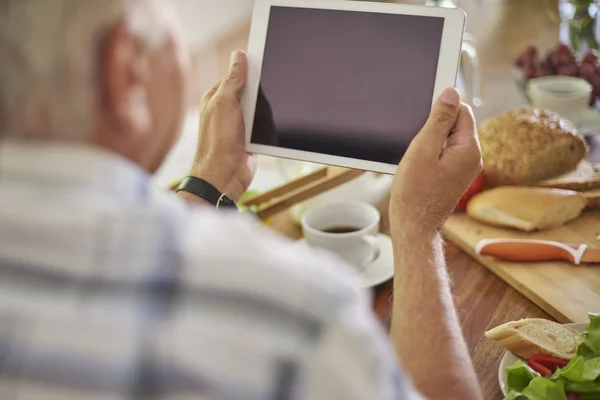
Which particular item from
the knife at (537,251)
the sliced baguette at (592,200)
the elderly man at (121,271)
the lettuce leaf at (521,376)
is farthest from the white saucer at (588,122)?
the elderly man at (121,271)

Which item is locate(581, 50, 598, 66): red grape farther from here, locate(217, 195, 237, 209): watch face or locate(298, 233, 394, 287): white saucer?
locate(217, 195, 237, 209): watch face

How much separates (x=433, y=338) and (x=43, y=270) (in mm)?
375

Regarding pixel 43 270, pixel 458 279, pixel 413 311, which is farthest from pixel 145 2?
A: pixel 458 279

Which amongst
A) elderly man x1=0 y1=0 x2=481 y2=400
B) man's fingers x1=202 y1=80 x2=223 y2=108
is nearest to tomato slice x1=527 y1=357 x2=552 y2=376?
elderly man x1=0 y1=0 x2=481 y2=400

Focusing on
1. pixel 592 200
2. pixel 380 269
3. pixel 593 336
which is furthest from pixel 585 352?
pixel 592 200

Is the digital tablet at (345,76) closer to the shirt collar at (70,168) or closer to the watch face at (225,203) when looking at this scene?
the watch face at (225,203)

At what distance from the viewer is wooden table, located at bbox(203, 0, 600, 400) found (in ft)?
2.94

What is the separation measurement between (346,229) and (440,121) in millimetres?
326

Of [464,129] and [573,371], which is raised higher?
[464,129]

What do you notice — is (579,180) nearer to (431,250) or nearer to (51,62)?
(431,250)

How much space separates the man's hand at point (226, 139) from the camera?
0.98 metres

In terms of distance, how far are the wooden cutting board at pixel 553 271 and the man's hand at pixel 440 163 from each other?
243 millimetres

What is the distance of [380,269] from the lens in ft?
3.43

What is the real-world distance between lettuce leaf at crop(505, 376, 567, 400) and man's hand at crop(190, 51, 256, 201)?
0.52 metres
